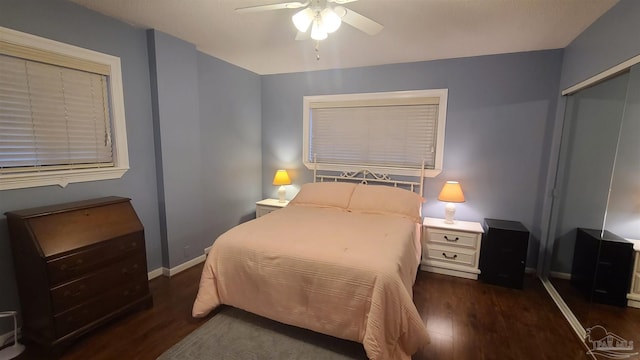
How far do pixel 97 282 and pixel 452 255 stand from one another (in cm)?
321

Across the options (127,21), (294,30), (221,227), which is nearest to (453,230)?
(294,30)

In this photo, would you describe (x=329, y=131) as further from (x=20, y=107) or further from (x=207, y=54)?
(x=20, y=107)

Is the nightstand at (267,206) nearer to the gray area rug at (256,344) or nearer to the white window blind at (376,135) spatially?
the white window blind at (376,135)

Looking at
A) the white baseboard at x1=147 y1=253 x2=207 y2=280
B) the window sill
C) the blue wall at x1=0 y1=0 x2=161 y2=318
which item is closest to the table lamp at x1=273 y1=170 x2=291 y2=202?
the white baseboard at x1=147 y1=253 x2=207 y2=280

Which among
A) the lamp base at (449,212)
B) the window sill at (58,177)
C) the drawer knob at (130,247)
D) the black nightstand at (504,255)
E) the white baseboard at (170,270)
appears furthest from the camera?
the lamp base at (449,212)

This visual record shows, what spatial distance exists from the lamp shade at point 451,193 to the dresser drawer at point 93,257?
2949 millimetres

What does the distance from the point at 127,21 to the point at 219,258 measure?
86.3 inches

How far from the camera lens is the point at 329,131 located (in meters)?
3.84

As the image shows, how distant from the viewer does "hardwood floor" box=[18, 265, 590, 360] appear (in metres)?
1.87

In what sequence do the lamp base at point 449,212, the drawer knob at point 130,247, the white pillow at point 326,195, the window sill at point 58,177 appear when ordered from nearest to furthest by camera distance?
the window sill at point 58,177
the drawer knob at point 130,247
the lamp base at point 449,212
the white pillow at point 326,195

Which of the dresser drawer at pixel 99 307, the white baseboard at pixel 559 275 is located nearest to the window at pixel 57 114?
the dresser drawer at pixel 99 307

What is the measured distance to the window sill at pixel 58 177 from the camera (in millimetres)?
1847

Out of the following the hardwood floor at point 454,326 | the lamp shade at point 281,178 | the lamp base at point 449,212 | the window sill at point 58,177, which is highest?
the window sill at point 58,177

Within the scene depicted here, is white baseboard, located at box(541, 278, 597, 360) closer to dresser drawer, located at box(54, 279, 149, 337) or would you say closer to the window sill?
dresser drawer, located at box(54, 279, 149, 337)
